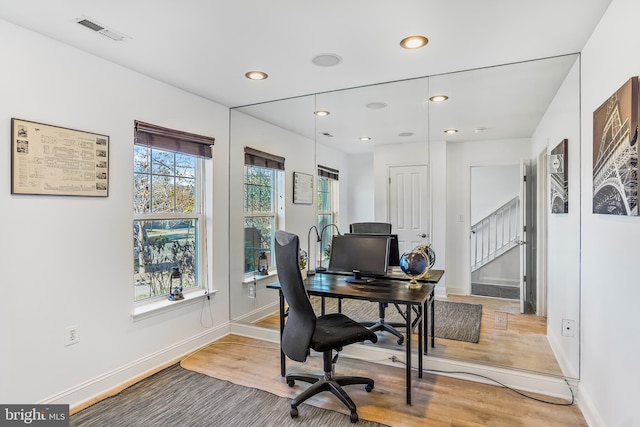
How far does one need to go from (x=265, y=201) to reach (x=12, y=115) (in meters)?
2.19

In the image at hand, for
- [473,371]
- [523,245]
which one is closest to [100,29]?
[473,371]

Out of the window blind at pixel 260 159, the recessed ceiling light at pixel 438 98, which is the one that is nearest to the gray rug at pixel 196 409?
the window blind at pixel 260 159

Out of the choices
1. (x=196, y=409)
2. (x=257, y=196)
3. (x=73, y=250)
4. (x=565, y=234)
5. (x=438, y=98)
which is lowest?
(x=196, y=409)

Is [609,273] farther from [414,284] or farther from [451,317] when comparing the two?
[451,317]

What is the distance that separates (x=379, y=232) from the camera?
321 centimetres

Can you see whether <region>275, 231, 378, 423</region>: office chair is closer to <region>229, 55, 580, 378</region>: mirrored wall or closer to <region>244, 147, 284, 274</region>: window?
<region>229, 55, 580, 378</region>: mirrored wall

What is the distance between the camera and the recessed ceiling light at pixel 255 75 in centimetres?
279

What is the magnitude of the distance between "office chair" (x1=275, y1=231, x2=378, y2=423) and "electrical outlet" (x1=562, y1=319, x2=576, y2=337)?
4.82ft

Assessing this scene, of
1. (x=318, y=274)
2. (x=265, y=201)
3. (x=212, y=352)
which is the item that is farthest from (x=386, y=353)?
(x=265, y=201)

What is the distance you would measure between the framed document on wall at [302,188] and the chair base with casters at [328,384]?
1650 mm

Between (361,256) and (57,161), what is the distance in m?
2.22

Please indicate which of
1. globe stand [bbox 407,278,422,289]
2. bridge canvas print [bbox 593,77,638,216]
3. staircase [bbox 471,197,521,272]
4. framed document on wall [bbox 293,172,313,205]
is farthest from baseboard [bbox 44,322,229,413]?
bridge canvas print [bbox 593,77,638,216]

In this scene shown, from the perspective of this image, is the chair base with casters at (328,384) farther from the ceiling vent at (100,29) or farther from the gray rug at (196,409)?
the ceiling vent at (100,29)

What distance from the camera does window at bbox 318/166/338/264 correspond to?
135 inches
